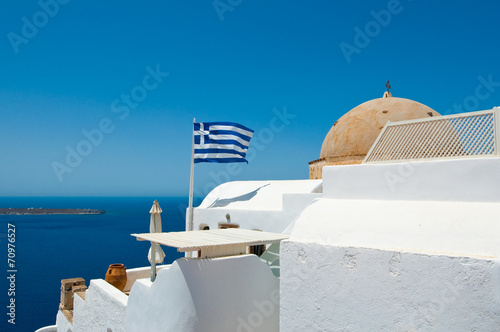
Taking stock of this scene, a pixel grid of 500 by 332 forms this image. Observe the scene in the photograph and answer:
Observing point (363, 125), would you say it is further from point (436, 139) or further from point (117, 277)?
point (117, 277)

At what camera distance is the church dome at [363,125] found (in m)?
12.6

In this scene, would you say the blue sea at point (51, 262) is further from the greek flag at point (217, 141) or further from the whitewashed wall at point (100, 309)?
the greek flag at point (217, 141)

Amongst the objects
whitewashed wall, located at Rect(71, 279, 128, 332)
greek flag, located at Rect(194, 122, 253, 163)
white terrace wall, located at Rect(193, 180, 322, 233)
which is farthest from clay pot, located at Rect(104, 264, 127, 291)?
greek flag, located at Rect(194, 122, 253, 163)

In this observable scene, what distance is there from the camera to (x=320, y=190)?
35.7ft

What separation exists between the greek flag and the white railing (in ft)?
25.8

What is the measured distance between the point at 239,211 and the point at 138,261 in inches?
1431

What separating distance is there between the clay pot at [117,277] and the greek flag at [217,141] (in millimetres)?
4894

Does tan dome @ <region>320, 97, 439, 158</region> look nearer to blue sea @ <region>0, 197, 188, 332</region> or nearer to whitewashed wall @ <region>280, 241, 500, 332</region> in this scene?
whitewashed wall @ <region>280, 241, 500, 332</region>

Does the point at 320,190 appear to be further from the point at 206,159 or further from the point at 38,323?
the point at 38,323

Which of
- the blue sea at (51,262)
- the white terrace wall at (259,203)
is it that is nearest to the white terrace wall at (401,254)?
the white terrace wall at (259,203)

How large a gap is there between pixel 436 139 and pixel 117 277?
8.90 m

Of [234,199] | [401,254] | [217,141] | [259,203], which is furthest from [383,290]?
[217,141]

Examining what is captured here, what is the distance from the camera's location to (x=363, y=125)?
13.0 m

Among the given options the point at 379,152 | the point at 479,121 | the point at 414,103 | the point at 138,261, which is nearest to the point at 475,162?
the point at 479,121
